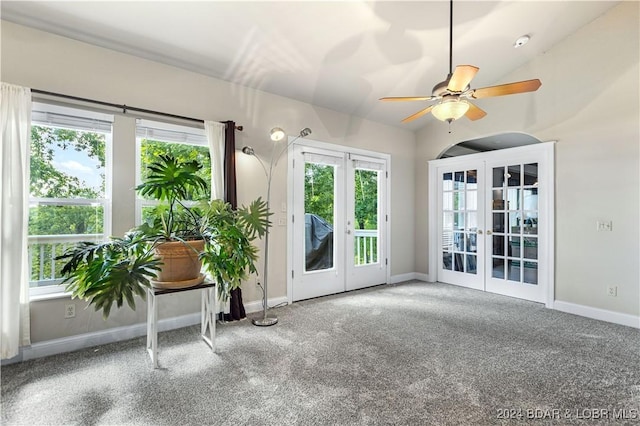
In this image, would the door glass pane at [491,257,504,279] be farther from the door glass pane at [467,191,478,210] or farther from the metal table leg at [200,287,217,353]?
the metal table leg at [200,287,217,353]

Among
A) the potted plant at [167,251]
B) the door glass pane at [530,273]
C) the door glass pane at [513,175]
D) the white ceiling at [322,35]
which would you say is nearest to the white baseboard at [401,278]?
the door glass pane at [530,273]

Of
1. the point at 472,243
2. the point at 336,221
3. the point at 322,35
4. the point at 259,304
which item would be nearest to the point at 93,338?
the point at 259,304

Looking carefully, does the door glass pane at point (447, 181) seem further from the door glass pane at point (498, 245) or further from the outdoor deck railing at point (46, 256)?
the outdoor deck railing at point (46, 256)

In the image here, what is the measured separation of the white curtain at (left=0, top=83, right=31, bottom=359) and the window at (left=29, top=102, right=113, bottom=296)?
163 mm

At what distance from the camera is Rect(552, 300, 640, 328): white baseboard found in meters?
3.34

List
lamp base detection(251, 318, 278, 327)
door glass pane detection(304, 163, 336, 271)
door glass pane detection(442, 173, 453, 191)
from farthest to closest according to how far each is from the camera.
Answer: door glass pane detection(442, 173, 453, 191) → door glass pane detection(304, 163, 336, 271) → lamp base detection(251, 318, 278, 327)

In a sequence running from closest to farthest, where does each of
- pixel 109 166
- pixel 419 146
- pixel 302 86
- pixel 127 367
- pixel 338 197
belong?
pixel 127 367 → pixel 109 166 → pixel 302 86 → pixel 338 197 → pixel 419 146

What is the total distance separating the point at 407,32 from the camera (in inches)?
128

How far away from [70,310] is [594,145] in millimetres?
5612

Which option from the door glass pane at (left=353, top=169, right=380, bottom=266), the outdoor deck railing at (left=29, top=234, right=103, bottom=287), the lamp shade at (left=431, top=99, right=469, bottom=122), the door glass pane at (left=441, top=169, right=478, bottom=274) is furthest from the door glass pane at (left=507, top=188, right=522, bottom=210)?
the outdoor deck railing at (left=29, top=234, right=103, bottom=287)

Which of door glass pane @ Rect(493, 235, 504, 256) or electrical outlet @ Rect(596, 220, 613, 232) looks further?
door glass pane @ Rect(493, 235, 504, 256)

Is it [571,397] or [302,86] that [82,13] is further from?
[571,397]

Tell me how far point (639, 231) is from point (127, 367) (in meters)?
5.00

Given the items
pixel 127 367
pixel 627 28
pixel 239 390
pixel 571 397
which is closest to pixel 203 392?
pixel 239 390
